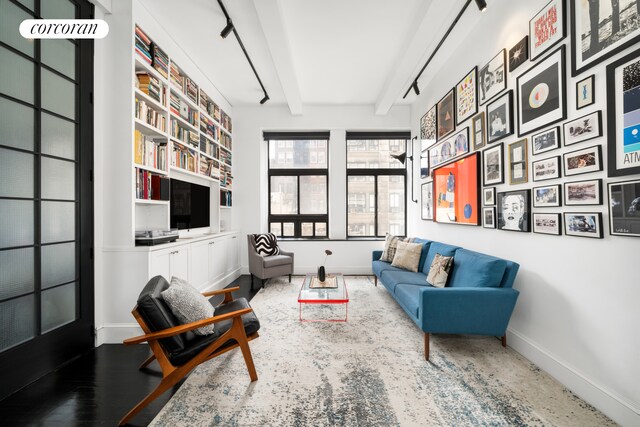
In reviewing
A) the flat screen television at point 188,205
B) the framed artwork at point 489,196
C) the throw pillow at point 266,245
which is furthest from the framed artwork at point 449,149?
the flat screen television at point 188,205

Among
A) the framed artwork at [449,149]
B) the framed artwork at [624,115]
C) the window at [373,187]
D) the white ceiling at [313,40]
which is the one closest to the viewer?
the framed artwork at [624,115]

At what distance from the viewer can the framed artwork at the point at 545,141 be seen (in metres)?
2.04

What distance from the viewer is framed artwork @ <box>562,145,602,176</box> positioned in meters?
1.74

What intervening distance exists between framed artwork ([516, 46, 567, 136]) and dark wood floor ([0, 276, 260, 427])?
3442 mm

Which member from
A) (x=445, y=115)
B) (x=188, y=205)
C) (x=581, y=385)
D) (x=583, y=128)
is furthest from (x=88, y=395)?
(x=445, y=115)

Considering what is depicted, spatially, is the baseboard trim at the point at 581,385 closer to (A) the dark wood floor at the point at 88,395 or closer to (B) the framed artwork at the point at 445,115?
(B) the framed artwork at the point at 445,115

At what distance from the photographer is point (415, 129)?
16.9ft

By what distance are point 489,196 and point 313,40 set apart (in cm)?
274

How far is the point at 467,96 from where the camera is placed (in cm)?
325

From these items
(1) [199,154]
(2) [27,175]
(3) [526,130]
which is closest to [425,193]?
(3) [526,130]

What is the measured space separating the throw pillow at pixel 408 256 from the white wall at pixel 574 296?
3.42ft

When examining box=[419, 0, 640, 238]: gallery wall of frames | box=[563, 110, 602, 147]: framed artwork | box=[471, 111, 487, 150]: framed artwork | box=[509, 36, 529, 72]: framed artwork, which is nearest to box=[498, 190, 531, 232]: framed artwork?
box=[419, 0, 640, 238]: gallery wall of frames

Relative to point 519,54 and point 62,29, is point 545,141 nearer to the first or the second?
point 519,54

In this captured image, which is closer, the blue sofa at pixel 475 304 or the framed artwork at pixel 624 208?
the framed artwork at pixel 624 208
